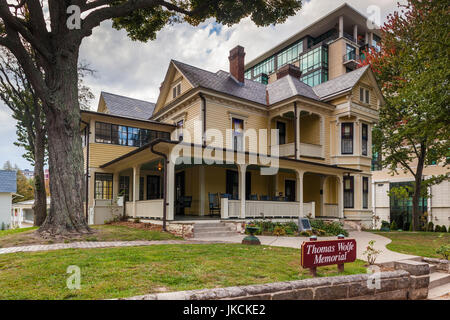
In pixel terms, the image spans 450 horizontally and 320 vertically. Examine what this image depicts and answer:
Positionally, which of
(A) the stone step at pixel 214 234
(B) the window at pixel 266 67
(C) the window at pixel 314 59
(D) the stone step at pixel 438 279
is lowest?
(A) the stone step at pixel 214 234

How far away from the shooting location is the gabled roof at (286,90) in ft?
60.5

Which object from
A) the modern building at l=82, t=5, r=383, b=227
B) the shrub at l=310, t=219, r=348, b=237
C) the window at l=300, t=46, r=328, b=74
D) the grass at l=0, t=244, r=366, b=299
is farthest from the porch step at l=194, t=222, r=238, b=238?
the window at l=300, t=46, r=328, b=74

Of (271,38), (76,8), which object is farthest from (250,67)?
(76,8)

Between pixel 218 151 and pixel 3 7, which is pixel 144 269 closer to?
pixel 218 151

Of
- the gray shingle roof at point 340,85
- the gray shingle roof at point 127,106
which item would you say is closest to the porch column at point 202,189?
the gray shingle roof at point 127,106

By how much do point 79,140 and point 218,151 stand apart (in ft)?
16.2

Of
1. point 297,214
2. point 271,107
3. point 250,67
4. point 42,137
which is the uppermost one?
point 250,67

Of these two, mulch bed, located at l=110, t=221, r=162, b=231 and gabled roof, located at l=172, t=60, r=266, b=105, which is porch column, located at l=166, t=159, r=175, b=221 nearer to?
mulch bed, located at l=110, t=221, r=162, b=231

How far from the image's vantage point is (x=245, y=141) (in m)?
17.4

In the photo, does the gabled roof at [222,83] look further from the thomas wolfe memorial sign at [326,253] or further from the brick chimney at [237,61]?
the thomas wolfe memorial sign at [326,253]

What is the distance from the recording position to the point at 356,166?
18.1m

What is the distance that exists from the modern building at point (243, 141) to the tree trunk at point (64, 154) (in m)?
3.89

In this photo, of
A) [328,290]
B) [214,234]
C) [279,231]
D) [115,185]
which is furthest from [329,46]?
[328,290]

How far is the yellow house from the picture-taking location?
15773mm
